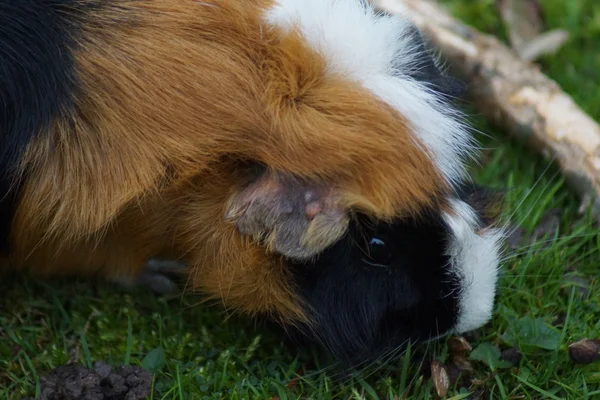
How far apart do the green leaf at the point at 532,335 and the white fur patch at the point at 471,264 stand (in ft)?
0.76

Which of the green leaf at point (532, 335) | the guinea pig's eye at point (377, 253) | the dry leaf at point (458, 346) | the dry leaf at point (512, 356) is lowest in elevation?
Result: the dry leaf at point (458, 346)

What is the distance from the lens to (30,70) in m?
2.01

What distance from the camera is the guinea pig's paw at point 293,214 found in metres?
1.94

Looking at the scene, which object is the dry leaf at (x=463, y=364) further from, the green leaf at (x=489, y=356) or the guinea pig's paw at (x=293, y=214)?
the guinea pig's paw at (x=293, y=214)

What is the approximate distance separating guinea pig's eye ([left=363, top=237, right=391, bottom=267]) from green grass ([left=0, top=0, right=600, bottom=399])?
0.42 metres

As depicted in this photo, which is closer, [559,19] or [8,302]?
[8,302]

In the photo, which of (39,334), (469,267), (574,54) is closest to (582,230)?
(469,267)

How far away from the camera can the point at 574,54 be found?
3.93 meters

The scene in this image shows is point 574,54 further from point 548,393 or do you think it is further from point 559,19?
point 548,393

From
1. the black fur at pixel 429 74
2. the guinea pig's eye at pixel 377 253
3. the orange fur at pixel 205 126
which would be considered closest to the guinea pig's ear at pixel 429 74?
the black fur at pixel 429 74

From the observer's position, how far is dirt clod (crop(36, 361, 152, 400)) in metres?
2.24

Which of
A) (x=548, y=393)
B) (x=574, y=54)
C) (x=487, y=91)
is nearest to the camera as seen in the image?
(x=548, y=393)

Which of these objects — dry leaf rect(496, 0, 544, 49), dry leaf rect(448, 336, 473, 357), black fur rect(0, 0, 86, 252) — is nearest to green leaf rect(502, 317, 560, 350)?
dry leaf rect(448, 336, 473, 357)

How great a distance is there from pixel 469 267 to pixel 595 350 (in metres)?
0.57
